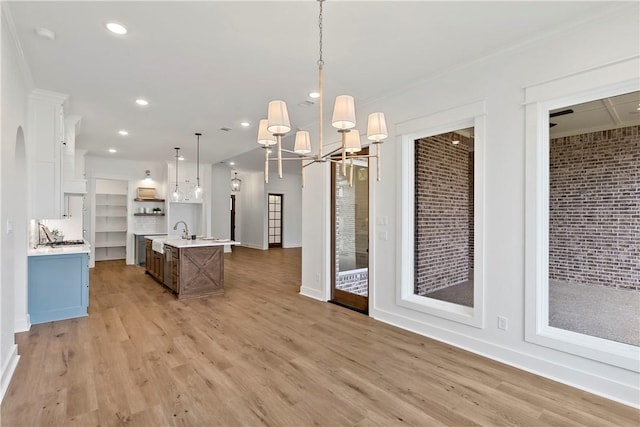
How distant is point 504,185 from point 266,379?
269 centimetres

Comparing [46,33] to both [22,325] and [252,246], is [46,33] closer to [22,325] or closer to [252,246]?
[22,325]

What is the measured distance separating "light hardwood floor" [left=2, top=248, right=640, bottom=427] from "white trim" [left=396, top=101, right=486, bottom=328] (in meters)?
0.38

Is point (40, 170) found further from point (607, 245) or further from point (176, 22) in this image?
point (607, 245)

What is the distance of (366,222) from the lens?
178 inches

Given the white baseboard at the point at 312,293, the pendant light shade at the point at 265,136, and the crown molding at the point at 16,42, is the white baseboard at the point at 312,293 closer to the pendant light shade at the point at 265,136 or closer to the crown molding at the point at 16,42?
the pendant light shade at the point at 265,136

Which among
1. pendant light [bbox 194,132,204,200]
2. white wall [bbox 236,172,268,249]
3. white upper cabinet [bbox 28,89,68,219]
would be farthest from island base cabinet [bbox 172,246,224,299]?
white wall [bbox 236,172,268,249]

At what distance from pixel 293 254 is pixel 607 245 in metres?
7.68

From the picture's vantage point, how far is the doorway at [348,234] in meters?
4.68

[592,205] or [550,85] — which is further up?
[550,85]

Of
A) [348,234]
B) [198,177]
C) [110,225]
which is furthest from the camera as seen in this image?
[110,225]

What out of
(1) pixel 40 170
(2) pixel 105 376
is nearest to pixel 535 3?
(2) pixel 105 376

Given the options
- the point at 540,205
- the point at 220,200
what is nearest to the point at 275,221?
the point at 220,200

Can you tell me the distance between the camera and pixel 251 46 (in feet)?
9.53

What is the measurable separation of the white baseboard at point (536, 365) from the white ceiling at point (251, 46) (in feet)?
8.97
